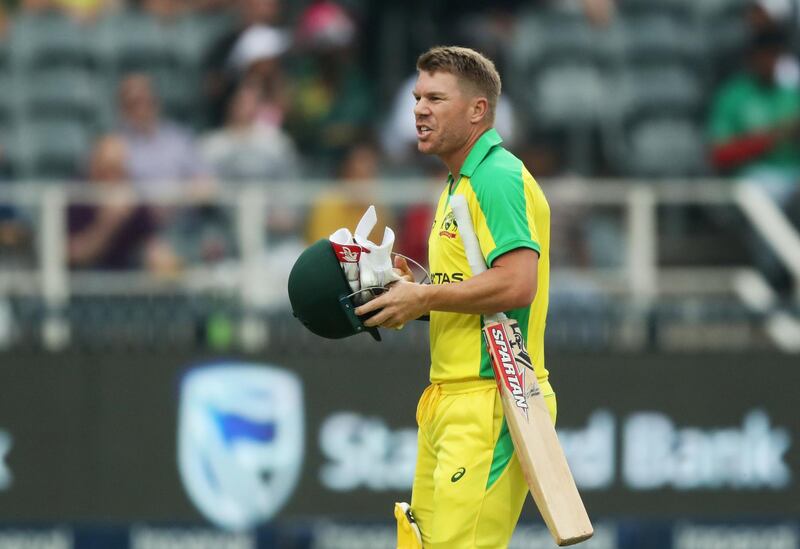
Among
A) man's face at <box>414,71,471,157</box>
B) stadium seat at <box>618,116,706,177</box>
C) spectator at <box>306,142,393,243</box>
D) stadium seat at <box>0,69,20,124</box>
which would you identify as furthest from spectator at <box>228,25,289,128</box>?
man's face at <box>414,71,471,157</box>

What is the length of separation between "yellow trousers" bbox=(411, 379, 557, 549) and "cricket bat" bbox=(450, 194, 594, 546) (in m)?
0.09

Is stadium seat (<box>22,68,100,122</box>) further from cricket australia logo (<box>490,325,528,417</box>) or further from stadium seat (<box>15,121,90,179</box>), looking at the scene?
cricket australia logo (<box>490,325,528,417</box>)

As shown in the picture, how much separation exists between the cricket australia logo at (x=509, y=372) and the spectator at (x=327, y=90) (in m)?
5.60

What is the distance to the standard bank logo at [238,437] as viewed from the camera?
927cm

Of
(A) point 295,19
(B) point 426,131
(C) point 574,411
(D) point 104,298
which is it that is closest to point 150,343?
(D) point 104,298

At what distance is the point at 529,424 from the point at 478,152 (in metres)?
0.93

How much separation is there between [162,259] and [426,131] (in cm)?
443

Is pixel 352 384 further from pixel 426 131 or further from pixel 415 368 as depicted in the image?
pixel 426 131

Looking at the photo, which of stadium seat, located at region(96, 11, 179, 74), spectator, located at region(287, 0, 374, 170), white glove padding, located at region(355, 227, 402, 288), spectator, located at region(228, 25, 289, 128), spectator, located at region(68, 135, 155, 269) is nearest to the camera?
white glove padding, located at region(355, 227, 402, 288)

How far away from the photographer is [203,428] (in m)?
9.29

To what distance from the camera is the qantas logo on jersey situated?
17.5 ft

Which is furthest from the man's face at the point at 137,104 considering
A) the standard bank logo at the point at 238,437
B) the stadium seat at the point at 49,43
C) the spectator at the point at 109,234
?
the standard bank logo at the point at 238,437

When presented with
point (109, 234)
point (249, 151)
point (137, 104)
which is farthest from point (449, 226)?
point (137, 104)

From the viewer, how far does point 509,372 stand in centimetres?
519
